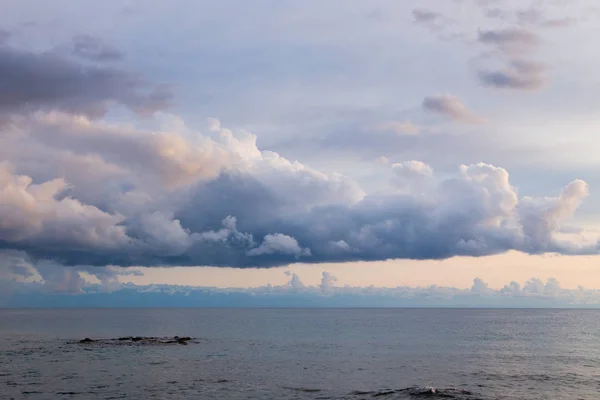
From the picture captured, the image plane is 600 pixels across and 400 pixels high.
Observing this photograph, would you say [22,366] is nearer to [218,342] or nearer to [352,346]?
[218,342]

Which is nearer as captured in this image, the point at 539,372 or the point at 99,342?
the point at 539,372

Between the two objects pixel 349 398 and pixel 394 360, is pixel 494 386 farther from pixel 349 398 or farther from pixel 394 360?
pixel 394 360

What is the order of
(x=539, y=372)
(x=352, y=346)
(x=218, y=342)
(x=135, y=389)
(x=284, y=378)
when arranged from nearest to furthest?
(x=135, y=389), (x=284, y=378), (x=539, y=372), (x=352, y=346), (x=218, y=342)

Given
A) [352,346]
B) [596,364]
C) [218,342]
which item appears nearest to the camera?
[596,364]

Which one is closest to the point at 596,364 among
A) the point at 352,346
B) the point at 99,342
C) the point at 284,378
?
the point at 352,346

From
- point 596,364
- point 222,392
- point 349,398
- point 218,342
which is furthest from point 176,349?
point 596,364

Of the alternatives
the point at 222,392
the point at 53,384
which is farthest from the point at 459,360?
the point at 53,384

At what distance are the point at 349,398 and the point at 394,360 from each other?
106 ft

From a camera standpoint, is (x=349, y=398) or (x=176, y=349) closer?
(x=349, y=398)

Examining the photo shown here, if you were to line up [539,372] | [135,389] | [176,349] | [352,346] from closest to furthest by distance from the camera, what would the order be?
[135,389] → [539,372] → [176,349] → [352,346]

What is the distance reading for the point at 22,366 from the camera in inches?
2894

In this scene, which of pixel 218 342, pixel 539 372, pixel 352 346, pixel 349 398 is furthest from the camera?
pixel 218 342

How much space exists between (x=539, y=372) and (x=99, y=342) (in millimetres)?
81173

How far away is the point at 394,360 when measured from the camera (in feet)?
275
